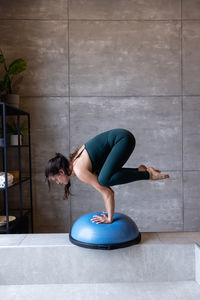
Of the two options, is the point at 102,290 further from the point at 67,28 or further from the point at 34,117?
the point at 67,28

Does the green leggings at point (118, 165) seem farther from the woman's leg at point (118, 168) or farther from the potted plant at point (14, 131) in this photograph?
the potted plant at point (14, 131)

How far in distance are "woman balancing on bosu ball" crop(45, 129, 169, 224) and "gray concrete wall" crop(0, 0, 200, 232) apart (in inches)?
50.0

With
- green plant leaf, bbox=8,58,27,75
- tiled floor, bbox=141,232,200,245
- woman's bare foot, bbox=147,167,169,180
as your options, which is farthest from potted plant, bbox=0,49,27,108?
tiled floor, bbox=141,232,200,245

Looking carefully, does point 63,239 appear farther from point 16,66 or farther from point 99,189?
point 16,66

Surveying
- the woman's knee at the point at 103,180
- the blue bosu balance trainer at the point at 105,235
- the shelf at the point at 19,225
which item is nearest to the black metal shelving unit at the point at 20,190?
the shelf at the point at 19,225

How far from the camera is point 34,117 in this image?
10.9 feet

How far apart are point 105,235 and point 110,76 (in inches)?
85.8

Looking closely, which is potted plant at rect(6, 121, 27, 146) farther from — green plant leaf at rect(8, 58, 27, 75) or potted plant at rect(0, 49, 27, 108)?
green plant leaf at rect(8, 58, 27, 75)

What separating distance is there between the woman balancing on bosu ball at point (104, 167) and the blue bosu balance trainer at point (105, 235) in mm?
72

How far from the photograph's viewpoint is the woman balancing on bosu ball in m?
1.99

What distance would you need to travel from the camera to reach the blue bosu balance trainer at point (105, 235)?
1.95 metres

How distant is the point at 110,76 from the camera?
10.9 feet

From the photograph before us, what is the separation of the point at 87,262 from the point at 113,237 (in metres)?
0.33

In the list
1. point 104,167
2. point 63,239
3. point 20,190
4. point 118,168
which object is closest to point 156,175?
point 118,168
